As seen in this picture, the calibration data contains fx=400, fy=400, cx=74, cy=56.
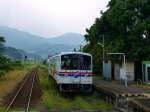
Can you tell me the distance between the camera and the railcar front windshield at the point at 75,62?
25.3 m

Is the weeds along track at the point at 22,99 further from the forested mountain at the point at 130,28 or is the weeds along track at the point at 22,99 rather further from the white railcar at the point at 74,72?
the forested mountain at the point at 130,28

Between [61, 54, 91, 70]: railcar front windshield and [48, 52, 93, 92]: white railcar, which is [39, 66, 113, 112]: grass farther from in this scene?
[61, 54, 91, 70]: railcar front windshield

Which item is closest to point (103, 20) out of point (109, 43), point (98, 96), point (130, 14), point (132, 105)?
point (109, 43)

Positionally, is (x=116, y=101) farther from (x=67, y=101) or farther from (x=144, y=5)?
(x=144, y=5)

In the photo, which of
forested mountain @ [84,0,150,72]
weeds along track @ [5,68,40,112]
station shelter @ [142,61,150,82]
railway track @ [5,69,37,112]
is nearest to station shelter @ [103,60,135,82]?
forested mountain @ [84,0,150,72]

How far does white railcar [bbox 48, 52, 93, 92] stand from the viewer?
25.1 meters

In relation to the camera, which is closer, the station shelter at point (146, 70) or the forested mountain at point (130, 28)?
the station shelter at point (146, 70)

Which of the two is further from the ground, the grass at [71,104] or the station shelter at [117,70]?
the station shelter at [117,70]

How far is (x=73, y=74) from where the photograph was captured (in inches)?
987

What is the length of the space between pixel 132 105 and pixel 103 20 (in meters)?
27.4

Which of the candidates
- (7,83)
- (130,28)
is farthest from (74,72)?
(7,83)

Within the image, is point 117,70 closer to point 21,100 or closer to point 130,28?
point 130,28

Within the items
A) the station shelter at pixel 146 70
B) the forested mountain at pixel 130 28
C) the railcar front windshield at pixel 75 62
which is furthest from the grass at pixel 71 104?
the forested mountain at pixel 130 28

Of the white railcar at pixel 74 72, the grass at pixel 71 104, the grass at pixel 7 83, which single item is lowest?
the grass at pixel 71 104
